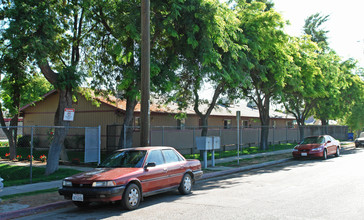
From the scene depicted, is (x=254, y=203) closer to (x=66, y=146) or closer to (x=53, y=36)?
(x=53, y=36)

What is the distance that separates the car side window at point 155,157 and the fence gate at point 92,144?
5564 mm

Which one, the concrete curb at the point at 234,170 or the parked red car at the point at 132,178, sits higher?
the parked red car at the point at 132,178

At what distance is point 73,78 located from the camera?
13.2m

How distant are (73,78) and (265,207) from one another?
368 inches

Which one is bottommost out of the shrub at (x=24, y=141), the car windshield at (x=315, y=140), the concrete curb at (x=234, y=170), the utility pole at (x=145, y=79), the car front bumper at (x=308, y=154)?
the concrete curb at (x=234, y=170)

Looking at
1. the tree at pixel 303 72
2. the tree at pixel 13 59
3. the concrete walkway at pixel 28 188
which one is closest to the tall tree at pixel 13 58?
the tree at pixel 13 59

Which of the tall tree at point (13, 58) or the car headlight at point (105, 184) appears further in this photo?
the tall tree at point (13, 58)

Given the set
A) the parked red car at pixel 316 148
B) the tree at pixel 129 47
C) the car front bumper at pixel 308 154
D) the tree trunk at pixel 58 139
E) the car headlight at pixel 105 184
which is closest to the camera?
the car headlight at pixel 105 184

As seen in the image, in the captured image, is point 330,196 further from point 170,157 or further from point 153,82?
point 153,82

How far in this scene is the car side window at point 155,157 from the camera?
8609 millimetres

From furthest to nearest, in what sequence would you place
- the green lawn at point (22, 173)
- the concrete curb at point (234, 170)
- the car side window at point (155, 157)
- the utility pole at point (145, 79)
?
the green lawn at point (22, 173) < the concrete curb at point (234, 170) < the utility pole at point (145, 79) < the car side window at point (155, 157)

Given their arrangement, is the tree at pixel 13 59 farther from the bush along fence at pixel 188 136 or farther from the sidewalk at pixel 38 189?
the bush along fence at pixel 188 136

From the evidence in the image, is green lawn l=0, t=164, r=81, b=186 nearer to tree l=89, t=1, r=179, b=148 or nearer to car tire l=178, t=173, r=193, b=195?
tree l=89, t=1, r=179, b=148

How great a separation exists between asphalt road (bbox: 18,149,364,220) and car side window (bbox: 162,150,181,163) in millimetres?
1030
